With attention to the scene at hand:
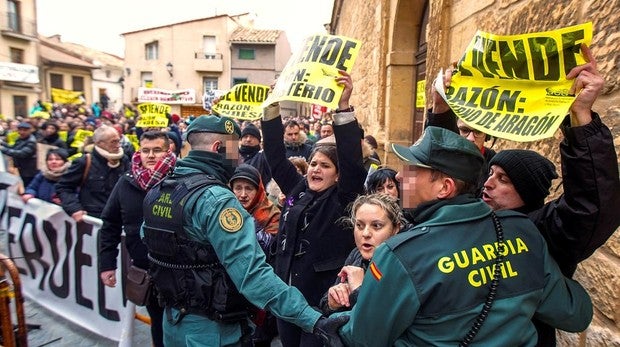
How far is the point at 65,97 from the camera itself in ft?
92.1

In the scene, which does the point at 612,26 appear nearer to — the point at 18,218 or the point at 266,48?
the point at 18,218

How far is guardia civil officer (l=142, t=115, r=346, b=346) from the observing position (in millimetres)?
2027

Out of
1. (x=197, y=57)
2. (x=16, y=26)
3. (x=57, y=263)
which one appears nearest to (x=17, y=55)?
(x=16, y=26)

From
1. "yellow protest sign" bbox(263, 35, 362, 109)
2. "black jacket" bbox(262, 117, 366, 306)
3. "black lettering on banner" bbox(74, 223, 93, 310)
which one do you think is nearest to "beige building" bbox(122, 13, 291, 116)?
"black lettering on banner" bbox(74, 223, 93, 310)

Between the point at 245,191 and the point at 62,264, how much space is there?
7.34 ft

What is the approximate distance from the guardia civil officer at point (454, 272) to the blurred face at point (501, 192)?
365mm

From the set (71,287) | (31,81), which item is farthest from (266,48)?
(71,287)

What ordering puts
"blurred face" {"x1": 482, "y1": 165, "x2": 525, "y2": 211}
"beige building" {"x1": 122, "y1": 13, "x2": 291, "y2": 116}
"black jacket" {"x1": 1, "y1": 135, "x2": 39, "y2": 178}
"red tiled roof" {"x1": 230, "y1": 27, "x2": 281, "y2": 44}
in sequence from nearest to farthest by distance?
1. "blurred face" {"x1": 482, "y1": 165, "x2": 525, "y2": 211}
2. "black jacket" {"x1": 1, "y1": 135, "x2": 39, "y2": 178}
3. "beige building" {"x1": 122, "y1": 13, "x2": 291, "y2": 116}
4. "red tiled roof" {"x1": 230, "y1": 27, "x2": 281, "y2": 44}

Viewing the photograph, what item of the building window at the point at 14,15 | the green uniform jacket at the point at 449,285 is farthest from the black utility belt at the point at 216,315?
the building window at the point at 14,15

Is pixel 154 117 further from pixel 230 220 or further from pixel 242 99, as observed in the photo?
pixel 230 220

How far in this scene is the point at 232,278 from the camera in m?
2.07

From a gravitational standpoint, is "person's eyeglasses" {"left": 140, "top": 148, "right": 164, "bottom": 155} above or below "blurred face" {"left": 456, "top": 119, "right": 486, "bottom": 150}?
below

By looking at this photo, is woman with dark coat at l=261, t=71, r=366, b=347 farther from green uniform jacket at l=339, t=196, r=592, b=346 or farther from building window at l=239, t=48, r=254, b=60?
building window at l=239, t=48, r=254, b=60

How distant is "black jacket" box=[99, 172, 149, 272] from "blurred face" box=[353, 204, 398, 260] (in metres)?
1.63
